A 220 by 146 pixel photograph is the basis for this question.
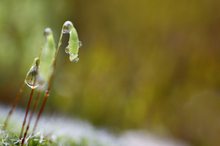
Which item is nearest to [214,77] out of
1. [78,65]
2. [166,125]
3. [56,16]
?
[166,125]

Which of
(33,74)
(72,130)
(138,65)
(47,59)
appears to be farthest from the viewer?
(138,65)

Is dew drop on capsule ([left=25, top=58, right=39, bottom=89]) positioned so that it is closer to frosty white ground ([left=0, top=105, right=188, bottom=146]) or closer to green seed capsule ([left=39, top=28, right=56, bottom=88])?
green seed capsule ([left=39, top=28, right=56, bottom=88])

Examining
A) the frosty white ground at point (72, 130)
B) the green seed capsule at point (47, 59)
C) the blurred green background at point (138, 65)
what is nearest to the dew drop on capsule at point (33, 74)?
the green seed capsule at point (47, 59)

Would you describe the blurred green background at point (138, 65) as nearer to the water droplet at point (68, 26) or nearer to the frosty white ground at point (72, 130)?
the frosty white ground at point (72, 130)

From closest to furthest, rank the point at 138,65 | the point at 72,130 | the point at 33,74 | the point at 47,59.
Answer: the point at 47,59, the point at 33,74, the point at 72,130, the point at 138,65

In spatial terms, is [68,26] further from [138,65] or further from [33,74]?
[138,65]

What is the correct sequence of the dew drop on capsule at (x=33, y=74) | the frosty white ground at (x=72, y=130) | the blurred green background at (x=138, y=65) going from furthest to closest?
the blurred green background at (x=138, y=65)
the frosty white ground at (x=72, y=130)
the dew drop on capsule at (x=33, y=74)

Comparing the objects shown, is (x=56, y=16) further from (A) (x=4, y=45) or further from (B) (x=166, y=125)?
(B) (x=166, y=125)

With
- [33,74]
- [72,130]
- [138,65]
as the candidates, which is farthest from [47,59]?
[138,65]
